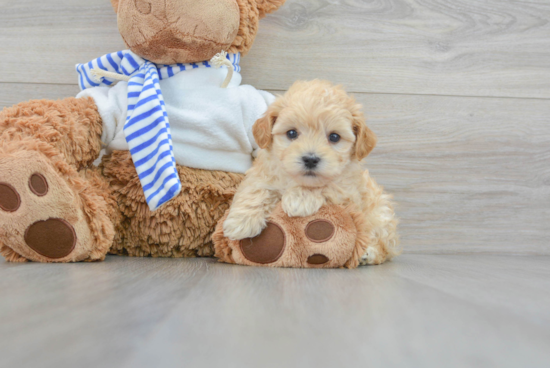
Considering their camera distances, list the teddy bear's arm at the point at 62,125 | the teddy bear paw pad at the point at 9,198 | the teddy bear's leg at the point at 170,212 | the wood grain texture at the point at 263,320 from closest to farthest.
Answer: the wood grain texture at the point at 263,320 < the teddy bear paw pad at the point at 9,198 < the teddy bear's arm at the point at 62,125 < the teddy bear's leg at the point at 170,212

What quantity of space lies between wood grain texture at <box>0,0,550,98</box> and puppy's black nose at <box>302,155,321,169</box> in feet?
1.86

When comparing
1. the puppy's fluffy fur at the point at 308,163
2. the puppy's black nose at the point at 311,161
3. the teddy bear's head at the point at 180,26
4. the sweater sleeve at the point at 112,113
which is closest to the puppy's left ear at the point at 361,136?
the puppy's fluffy fur at the point at 308,163

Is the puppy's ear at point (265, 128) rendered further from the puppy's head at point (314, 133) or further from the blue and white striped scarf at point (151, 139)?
the blue and white striped scarf at point (151, 139)

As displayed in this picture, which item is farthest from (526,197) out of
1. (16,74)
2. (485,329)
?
(16,74)

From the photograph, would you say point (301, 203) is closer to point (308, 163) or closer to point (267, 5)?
point (308, 163)

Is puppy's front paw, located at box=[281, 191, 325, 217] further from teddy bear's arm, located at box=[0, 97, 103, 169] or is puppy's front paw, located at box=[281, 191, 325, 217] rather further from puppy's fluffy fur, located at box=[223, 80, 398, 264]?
teddy bear's arm, located at box=[0, 97, 103, 169]

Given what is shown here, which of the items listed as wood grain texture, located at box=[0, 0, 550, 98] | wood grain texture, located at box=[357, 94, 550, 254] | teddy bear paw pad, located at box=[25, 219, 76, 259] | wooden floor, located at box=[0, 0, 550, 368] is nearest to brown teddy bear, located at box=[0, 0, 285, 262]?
teddy bear paw pad, located at box=[25, 219, 76, 259]

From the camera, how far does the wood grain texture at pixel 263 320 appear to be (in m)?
0.39

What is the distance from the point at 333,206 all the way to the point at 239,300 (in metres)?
0.47

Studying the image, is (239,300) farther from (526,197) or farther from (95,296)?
(526,197)

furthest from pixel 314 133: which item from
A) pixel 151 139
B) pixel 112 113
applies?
pixel 112 113

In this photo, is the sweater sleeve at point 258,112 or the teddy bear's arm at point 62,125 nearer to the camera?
the teddy bear's arm at point 62,125

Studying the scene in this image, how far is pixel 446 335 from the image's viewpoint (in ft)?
1.52

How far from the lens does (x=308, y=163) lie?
97 centimetres
